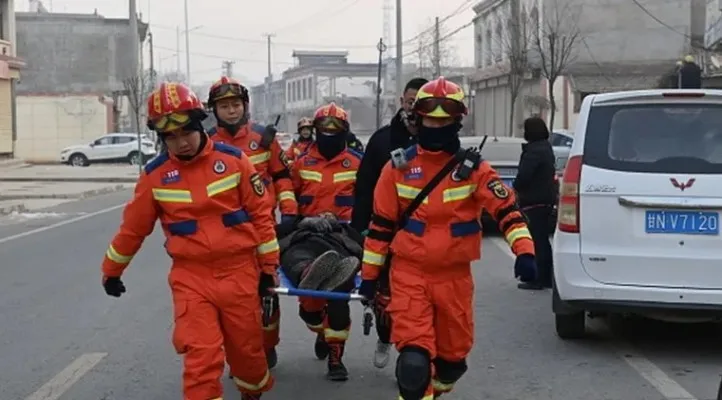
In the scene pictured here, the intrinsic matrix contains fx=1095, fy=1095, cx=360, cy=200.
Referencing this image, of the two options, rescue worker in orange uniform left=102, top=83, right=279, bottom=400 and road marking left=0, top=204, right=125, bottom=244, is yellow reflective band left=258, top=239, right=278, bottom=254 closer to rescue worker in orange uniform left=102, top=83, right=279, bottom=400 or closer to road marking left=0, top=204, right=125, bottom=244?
rescue worker in orange uniform left=102, top=83, right=279, bottom=400

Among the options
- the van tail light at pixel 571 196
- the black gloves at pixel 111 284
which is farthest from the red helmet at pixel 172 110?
the van tail light at pixel 571 196

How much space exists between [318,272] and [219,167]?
1017 millimetres

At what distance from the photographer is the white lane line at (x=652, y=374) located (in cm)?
666

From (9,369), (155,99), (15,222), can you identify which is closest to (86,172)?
(15,222)

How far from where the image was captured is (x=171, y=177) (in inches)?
212

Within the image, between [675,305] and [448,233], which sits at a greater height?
[448,233]

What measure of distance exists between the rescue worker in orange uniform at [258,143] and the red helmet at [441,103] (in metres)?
1.73

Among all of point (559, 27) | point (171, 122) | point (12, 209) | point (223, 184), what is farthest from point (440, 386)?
point (559, 27)

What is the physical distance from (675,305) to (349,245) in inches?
92.4

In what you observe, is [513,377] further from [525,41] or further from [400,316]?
[525,41]

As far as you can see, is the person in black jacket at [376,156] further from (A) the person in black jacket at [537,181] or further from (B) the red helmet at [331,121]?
(A) the person in black jacket at [537,181]

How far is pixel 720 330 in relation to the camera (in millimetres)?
8727

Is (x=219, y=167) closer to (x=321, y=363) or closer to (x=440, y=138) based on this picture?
(x=440, y=138)

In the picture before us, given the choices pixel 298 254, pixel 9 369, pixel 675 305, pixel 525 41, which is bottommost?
pixel 9 369
